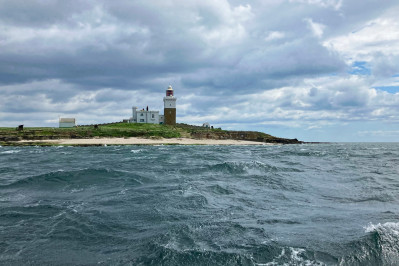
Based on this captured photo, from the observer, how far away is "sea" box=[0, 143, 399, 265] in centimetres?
865

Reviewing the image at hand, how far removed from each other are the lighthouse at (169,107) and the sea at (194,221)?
87.0 m

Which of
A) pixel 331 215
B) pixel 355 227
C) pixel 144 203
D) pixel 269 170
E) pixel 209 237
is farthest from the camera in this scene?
pixel 269 170

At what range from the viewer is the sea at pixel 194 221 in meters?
8.65

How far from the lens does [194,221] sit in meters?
11.8

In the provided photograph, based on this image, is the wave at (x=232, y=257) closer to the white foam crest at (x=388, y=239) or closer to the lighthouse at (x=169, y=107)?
the white foam crest at (x=388, y=239)

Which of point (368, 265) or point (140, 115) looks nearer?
point (368, 265)

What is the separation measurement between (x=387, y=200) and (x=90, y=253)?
15532mm

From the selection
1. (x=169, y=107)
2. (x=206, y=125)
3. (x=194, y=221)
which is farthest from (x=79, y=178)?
(x=206, y=125)

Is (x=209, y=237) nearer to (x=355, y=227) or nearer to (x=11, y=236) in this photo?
(x=355, y=227)

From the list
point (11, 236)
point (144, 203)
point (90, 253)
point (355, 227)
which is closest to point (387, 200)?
point (355, 227)

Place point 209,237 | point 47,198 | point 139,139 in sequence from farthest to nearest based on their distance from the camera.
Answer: point 139,139 < point 47,198 < point 209,237

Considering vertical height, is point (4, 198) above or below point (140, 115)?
below

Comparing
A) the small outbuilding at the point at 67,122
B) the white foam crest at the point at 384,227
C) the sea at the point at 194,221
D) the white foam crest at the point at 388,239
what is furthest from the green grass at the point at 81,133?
the white foam crest at the point at 388,239

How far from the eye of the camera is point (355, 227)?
11.2 metres
